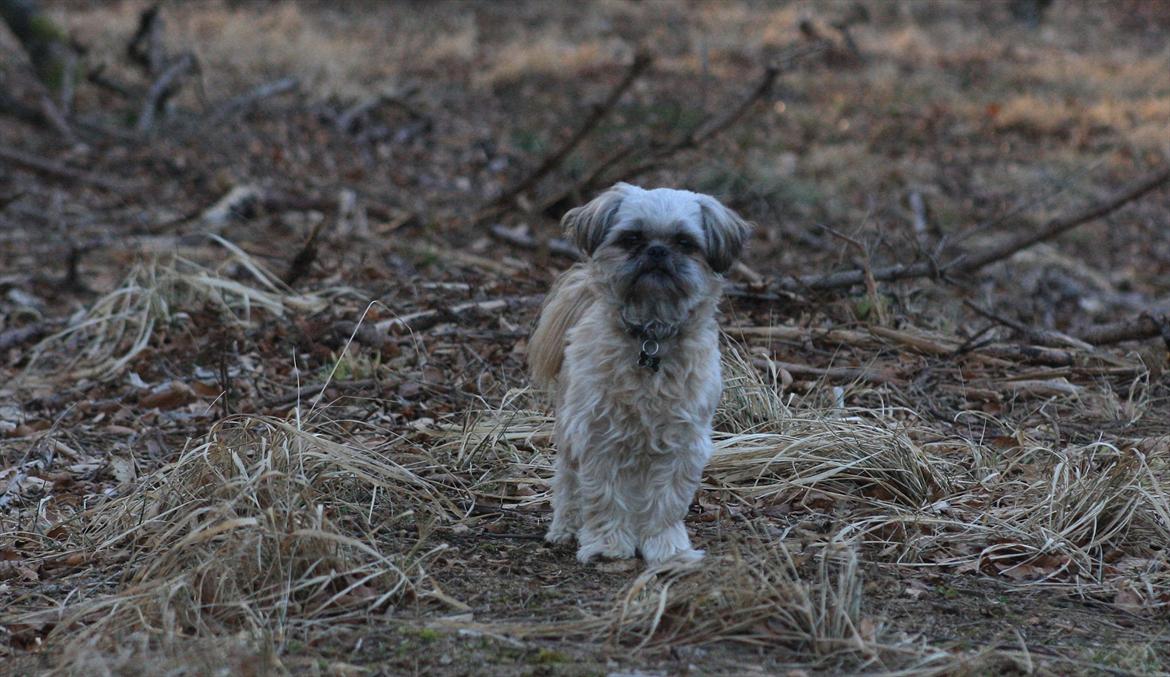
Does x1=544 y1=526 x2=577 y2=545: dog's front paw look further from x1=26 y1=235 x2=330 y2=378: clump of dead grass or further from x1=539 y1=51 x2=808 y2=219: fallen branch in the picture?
x1=539 y1=51 x2=808 y2=219: fallen branch

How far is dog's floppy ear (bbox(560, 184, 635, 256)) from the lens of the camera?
4.50 m

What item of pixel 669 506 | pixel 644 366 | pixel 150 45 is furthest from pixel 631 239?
pixel 150 45

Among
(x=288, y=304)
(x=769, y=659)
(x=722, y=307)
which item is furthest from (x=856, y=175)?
(x=769, y=659)

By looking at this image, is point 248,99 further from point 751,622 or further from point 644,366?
point 751,622

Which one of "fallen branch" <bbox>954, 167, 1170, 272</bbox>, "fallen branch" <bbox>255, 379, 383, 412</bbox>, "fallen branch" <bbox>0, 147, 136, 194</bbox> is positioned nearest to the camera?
"fallen branch" <bbox>255, 379, 383, 412</bbox>

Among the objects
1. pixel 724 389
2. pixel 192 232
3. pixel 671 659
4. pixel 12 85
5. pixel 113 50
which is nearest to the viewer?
pixel 671 659

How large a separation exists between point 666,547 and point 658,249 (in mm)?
1135

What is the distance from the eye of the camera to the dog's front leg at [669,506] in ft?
14.9

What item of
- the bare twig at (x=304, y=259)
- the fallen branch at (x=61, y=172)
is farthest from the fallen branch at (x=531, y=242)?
the fallen branch at (x=61, y=172)

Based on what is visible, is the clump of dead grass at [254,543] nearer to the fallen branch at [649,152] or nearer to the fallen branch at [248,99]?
the fallen branch at [649,152]

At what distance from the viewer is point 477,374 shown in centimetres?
708

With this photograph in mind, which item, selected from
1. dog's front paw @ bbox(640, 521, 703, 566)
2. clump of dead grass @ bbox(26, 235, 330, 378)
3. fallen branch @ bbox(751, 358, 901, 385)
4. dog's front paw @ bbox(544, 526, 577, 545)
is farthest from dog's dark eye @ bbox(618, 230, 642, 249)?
clump of dead grass @ bbox(26, 235, 330, 378)

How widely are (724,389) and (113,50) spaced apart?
14128 mm

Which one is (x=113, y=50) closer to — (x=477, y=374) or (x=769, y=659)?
(x=477, y=374)
